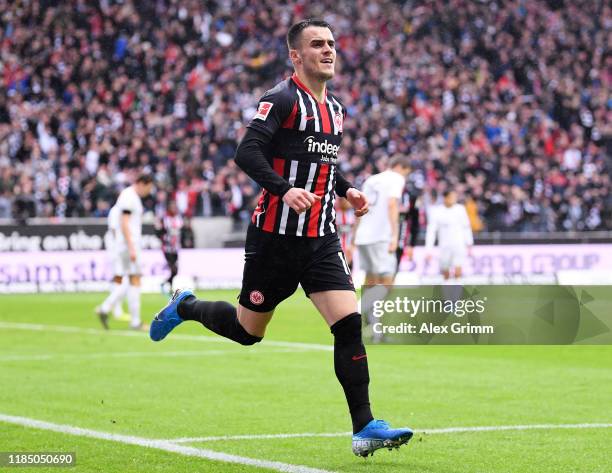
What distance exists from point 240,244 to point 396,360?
15808 mm

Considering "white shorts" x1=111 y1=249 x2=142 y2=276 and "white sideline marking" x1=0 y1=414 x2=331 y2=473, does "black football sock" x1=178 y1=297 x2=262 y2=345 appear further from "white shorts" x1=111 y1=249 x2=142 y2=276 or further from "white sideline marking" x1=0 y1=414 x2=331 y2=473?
"white shorts" x1=111 y1=249 x2=142 y2=276

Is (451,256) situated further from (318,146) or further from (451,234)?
(318,146)

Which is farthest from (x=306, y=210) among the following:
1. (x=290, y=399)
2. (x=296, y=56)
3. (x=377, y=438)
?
(x=290, y=399)

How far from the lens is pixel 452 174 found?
3219 cm

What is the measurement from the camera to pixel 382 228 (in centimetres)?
1538

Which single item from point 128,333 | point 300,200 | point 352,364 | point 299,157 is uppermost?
point 299,157

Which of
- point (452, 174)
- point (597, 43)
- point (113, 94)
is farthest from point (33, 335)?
point (597, 43)

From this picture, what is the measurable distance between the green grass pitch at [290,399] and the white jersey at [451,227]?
22.3ft

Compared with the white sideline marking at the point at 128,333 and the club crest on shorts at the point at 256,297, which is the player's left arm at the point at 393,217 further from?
the club crest on shorts at the point at 256,297

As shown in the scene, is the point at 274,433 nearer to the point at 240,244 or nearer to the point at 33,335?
the point at 33,335

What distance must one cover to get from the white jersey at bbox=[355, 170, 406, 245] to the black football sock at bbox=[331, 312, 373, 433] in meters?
8.81

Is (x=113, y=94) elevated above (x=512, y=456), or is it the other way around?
(x=113, y=94)

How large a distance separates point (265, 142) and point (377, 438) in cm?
168

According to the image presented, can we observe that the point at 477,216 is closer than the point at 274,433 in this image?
No
